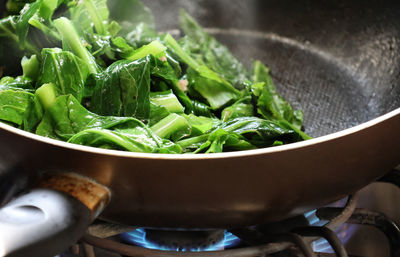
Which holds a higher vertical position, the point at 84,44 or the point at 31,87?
the point at 84,44

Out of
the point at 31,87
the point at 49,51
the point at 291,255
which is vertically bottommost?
the point at 291,255

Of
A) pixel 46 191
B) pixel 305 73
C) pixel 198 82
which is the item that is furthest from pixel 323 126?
pixel 46 191

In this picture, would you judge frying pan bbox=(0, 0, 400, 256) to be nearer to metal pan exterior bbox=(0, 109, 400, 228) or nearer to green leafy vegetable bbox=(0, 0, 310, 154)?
metal pan exterior bbox=(0, 109, 400, 228)

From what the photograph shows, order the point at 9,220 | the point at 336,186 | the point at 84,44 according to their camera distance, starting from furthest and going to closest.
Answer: the point at 84,44 < the point at 336,186 < the point at 9,220

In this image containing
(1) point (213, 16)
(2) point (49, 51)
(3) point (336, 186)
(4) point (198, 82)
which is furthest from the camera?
(1) point (213, 16)

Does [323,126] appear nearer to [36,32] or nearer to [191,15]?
[191,15]

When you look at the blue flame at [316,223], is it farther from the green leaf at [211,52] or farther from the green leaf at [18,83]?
the green leaf at [18,83]

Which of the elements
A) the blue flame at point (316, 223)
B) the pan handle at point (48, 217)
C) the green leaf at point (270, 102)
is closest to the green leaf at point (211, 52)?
the green leaf at point (270, 102)

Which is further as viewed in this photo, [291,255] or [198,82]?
[198,82]
